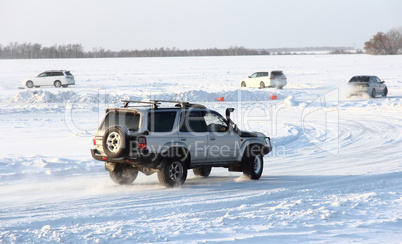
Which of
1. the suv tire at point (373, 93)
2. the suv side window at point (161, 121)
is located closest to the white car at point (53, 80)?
the suv tire at point (373, 93)

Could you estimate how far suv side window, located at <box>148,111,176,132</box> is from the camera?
9852 millimetres

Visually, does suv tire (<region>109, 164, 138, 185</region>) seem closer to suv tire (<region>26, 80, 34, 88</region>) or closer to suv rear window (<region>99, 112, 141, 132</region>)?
suv rear window (<region>99, 112, 141, 132</region>)

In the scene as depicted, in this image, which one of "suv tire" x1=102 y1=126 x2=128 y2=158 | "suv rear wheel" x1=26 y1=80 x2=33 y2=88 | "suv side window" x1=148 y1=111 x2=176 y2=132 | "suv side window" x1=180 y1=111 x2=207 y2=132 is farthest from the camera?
"suv rear wheel" x1=26 y1=80 x2=33 y2=88

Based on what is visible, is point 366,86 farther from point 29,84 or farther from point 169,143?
point 29,84

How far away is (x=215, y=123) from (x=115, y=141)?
244cm

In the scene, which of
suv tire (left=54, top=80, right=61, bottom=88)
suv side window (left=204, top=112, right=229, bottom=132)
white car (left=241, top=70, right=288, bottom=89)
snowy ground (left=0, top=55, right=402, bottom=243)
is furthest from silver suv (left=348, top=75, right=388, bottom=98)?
suv side window (left=204, top=112, right=229, bottom=132)

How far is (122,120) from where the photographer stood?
9992 mm

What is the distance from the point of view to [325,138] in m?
18.0

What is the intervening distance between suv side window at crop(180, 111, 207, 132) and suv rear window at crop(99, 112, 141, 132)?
1.02 m

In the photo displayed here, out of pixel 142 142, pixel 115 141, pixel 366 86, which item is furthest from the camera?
pixel 366 86

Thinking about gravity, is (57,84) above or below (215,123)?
above

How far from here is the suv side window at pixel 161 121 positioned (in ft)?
32.3

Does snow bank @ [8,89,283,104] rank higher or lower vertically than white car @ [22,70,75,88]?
lower

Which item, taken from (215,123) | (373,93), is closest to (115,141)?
(215,123)
